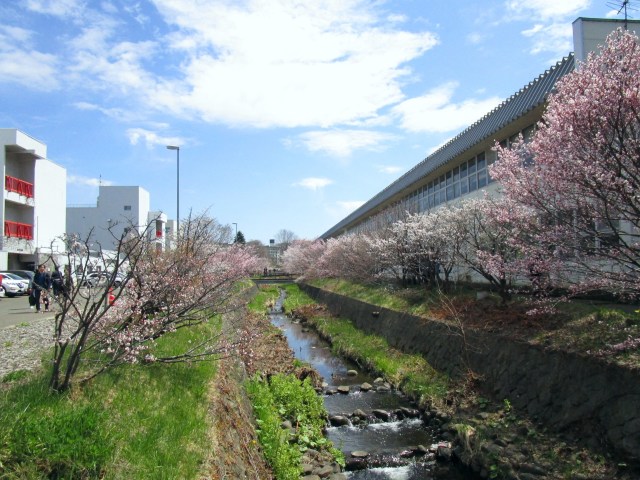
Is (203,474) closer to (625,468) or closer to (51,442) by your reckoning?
(51,442)

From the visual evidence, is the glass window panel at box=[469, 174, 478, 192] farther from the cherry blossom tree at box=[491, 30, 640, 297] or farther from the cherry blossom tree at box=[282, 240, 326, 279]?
the cherry blossom tree at box=[282, 240, 326, 279]

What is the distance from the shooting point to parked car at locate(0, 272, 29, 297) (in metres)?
26.6

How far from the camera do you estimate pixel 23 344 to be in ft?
30.7

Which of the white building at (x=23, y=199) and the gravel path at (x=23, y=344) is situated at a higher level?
the white building at (x=23, y=199)

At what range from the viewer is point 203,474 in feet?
14.6

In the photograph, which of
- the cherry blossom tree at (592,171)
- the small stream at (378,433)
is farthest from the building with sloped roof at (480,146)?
the small stream at (378,433)

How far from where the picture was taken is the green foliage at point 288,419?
7.20 meters

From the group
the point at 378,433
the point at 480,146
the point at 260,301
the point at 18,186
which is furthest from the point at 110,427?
the point at 18,186

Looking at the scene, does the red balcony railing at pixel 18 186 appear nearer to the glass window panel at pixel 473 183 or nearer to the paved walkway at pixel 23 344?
the paved walkway at pixel 23 344

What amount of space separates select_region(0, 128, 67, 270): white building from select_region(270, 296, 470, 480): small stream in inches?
1071

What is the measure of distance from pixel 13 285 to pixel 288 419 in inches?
930

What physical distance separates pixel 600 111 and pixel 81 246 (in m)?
7.39

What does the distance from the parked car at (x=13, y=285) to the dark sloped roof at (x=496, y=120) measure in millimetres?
22611

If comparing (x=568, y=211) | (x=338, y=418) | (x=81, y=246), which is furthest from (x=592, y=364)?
(x=81, y=246)
